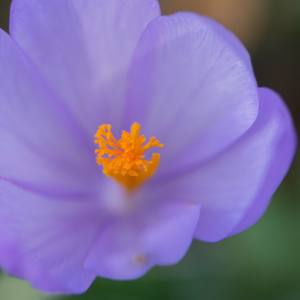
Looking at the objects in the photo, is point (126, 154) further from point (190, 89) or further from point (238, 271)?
point (238, 271)

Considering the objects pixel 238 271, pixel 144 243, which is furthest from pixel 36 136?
pixel 238 271

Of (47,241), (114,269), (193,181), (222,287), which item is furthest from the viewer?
(222,287)

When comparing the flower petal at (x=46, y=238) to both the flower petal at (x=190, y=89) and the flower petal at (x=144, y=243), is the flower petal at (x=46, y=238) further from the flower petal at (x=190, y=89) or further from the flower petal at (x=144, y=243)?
the flower petal at (x=190, y=89)

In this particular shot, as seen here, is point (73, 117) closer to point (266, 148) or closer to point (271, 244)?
point (266, 148)

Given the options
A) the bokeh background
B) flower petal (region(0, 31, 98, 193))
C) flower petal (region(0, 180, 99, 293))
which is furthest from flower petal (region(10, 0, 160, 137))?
the bokeh background

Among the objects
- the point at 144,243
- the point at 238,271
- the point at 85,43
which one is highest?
the point at 85,43

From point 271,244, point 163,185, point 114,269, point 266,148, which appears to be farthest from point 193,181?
point 271,244

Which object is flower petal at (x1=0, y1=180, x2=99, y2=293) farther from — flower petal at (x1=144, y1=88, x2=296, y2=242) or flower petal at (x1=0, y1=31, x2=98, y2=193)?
flower petal at (x1=144, y1=88, x2=296, y2=242)
